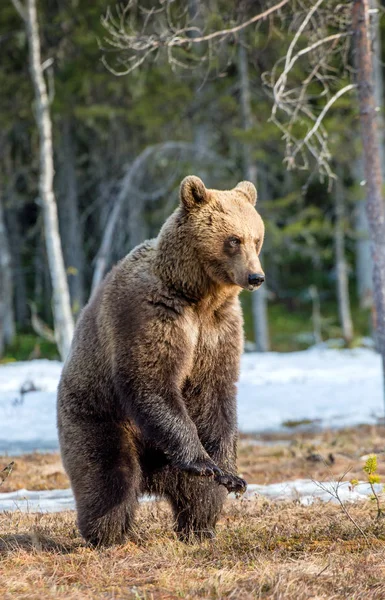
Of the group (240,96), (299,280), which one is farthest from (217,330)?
(299,280)

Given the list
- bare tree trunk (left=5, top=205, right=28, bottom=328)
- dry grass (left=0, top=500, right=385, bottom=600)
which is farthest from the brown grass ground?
bare tree trunk (left=5, top=205, right=28, bottom=328)

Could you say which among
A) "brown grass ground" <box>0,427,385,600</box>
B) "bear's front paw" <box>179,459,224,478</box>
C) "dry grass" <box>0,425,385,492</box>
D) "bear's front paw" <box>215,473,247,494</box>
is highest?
"bear's front paw" <box>179,459,224,478</box>

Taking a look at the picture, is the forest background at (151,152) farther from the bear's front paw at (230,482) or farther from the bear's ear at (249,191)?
the bear's front paw at (230,482)

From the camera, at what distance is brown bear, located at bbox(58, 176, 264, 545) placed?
486 cm

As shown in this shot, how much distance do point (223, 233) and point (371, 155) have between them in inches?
187

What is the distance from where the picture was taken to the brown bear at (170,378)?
15.9 feet

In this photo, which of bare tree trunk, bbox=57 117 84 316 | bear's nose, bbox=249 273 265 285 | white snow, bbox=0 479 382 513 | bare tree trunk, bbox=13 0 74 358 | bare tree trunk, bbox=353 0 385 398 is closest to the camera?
bear's nose, bbox=249 273 265 285

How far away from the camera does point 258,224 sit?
5.11 metres

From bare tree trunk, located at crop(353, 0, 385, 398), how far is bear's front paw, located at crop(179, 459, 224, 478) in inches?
184

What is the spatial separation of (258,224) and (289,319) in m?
24.4

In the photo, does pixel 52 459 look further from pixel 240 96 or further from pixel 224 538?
pixel 240 96

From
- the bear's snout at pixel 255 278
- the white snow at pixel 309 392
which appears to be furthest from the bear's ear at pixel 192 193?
the white snow at pixel 309 392

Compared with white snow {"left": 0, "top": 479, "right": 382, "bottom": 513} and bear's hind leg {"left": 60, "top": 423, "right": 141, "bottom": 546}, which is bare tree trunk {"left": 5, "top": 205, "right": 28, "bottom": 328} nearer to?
white snow {"left": 0, "top": 479, "right": 382, "bottom": 513}

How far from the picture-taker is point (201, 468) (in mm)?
4789
